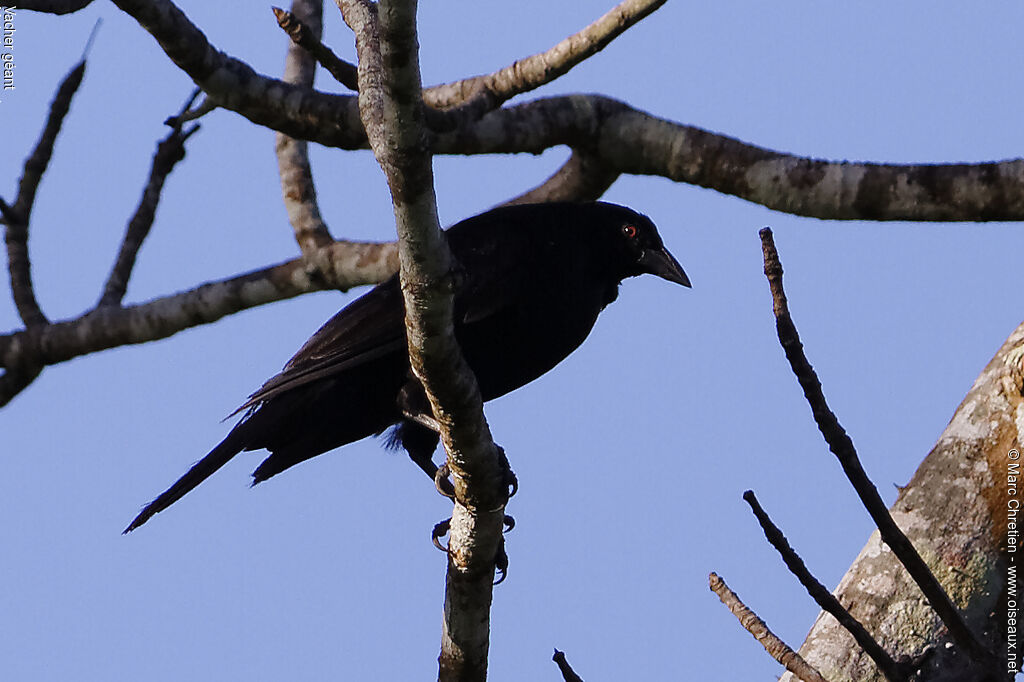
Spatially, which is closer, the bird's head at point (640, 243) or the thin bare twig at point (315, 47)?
the thin bare twig at point (315, 47)

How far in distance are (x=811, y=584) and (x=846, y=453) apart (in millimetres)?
299

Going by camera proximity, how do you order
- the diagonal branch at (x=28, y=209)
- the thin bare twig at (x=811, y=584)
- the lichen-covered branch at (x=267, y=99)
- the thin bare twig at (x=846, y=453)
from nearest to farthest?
the thin bare twig at (x=846, y=453) → the thin bare twig at (x=811, y=584) → the lichen-covered branch at (x=267, y=99) → the diagonal branch at (x=28, y=209)

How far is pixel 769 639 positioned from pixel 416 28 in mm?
1420

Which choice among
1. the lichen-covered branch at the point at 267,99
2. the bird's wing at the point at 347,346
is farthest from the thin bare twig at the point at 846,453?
the lichen-covered branch at the point at 267,99

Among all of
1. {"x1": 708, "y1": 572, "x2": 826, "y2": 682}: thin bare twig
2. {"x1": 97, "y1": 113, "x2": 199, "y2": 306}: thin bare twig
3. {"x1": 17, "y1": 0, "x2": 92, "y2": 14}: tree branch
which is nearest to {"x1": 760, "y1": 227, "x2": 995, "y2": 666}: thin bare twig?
{"x1": 708, "y1": 572, "x2": 826, "y2": 682}: thin bare twig

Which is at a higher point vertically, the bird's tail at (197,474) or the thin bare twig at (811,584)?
the bird's tail at (197,474)

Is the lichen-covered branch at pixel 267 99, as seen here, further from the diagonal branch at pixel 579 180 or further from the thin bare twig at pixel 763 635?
the thin bare twig at pixel 763 635

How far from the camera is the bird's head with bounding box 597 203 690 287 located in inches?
191

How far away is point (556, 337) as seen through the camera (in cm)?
438

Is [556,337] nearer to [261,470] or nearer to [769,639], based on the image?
[261,470]

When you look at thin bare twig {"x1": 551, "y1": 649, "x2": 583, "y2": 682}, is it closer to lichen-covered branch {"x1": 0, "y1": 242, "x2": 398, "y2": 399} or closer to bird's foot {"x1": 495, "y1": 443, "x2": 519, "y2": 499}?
bird's foot {"x1": 495, "y1": 443, "x2": 519, "y2": 499}

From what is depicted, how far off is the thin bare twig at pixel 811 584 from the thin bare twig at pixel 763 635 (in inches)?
4.8

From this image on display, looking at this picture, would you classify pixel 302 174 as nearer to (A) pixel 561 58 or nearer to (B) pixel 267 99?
(B) pixel 267 99

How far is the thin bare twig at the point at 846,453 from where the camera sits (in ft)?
6.80
